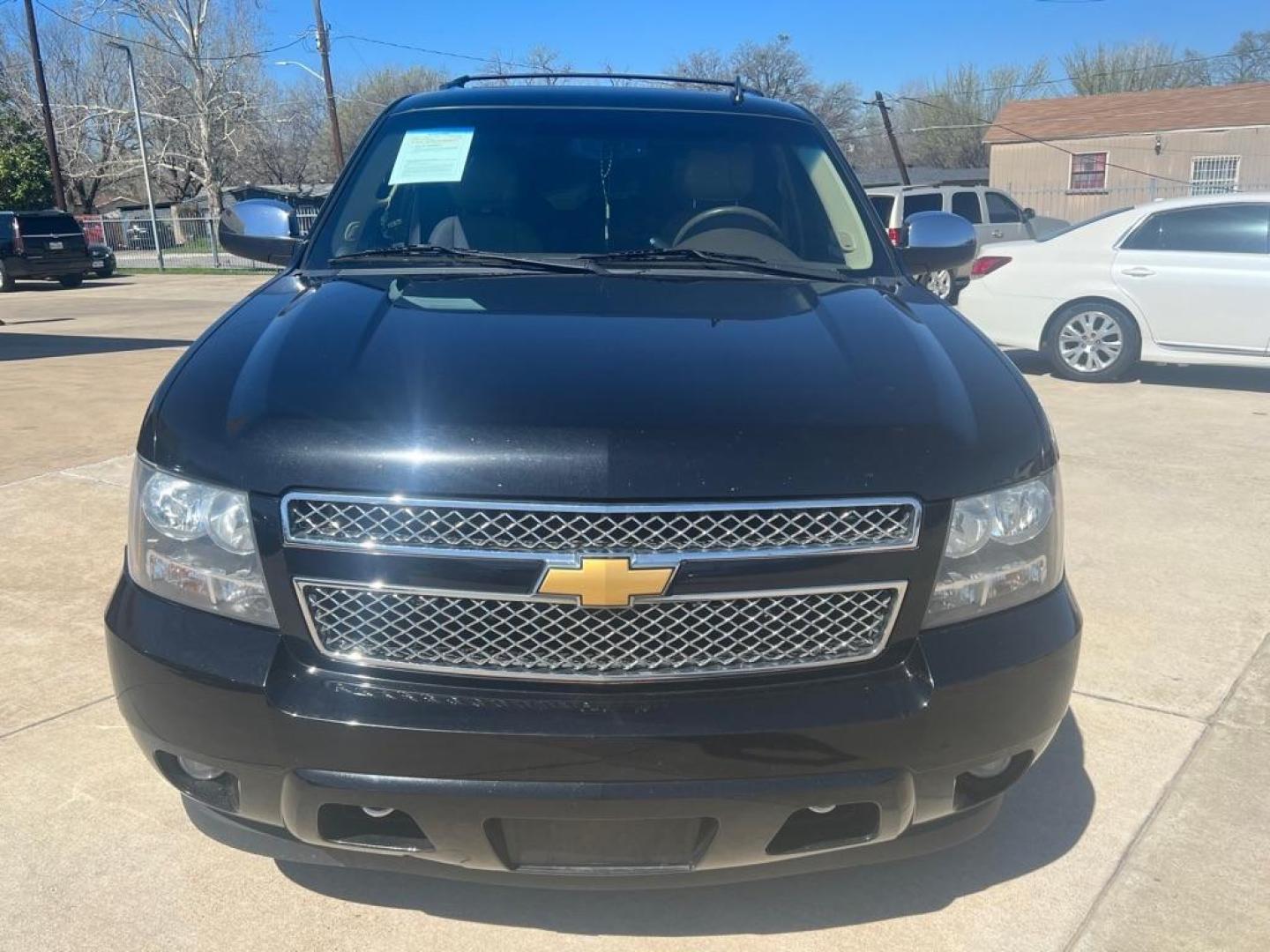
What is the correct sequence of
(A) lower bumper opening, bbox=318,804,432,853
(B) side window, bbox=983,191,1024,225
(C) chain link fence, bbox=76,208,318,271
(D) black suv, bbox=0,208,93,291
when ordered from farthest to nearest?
(C) chain link fence, bbox=76,208,318,271 < (D) black suv, bbox=0,208,93,291 < (B) side window, bbox=983,191,1024,225 < (A) lower bumper opening, bbox=318,804,432,853

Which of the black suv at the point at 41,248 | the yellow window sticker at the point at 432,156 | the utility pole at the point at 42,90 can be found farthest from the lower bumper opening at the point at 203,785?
the utility pole at the point at 42,90

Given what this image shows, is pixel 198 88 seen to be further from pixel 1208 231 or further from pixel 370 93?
pixel 1208 231

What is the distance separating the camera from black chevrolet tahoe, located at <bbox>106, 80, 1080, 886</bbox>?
1976 mm

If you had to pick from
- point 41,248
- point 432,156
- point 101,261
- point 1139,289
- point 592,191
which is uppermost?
point 432,156

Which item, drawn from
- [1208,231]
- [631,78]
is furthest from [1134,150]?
[631,78]

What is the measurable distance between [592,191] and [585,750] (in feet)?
6.55

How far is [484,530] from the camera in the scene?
198cm

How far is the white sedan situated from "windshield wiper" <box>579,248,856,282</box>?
629 centimetres

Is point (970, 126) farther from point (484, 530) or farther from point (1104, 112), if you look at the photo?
point (484, 530)

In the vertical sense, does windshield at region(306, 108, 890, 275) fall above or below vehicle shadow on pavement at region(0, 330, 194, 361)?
above

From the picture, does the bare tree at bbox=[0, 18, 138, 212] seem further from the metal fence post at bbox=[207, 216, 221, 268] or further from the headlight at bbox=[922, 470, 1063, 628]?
the headlight at bbox=[922, 470, 1063, 628]

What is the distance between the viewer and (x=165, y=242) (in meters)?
Answer: 38.1

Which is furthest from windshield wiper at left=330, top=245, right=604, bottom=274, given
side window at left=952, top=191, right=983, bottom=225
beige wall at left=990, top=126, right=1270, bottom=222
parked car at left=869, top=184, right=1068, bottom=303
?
beige wall at left=990, top=126, right=1270, bottom=222

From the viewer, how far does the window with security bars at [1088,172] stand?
36.4 metres
